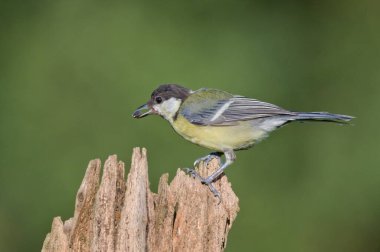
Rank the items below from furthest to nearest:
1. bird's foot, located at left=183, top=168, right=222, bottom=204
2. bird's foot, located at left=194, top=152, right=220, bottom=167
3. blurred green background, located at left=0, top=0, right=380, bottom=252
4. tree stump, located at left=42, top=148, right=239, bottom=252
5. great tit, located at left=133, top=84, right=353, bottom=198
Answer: blurred green background, located at left=0, top=0, right=380, bottom=252 → great tit, located at left=133, top=84, right=353, bottom=198 → bird's foot, located at left=194, top=152, right=220, bottom=167 → bird's foot, located at left=183, top=168, right=222, bottom=204 → tree stump, located at left=42, top=148, right=239, bottom=252

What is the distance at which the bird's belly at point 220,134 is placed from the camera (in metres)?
3.81

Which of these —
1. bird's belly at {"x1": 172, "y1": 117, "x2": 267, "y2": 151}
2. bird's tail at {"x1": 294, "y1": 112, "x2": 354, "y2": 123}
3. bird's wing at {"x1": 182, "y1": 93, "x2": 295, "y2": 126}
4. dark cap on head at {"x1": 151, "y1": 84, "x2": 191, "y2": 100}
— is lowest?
bird's belly at {"x1": 172, "y1": 117, "x2": 267, "y2": 151}

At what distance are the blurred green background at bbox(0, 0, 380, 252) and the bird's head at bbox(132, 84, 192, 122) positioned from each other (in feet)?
1.93

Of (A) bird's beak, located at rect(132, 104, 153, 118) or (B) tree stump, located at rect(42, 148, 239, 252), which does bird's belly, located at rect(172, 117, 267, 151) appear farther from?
(B) tree stump, located at rect(42, 148, 239, 252)

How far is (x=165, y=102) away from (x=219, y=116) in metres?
0.33

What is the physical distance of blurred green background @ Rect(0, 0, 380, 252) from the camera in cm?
452

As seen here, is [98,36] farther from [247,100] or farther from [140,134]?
[247,100]

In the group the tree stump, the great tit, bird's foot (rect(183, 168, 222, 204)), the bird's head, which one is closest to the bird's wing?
the great tit

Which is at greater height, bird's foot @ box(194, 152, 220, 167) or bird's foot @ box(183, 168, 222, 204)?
bird's foot @ box(194, 152, 220, 167)

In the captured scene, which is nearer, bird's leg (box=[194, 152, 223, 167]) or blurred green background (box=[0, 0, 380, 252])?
bird's leg (box=[194, 152, 223, 167])

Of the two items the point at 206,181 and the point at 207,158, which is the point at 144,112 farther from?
the point at 206,181

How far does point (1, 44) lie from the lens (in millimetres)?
5246

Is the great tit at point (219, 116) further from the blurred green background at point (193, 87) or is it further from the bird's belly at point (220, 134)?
the blurred green background at point (193, 87)

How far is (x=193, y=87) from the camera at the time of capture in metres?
4.66
